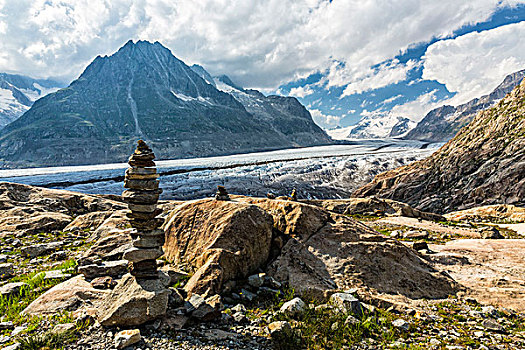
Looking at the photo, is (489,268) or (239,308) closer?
(239,308)

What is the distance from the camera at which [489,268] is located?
11.4 m

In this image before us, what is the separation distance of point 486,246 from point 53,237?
24375 millimetres

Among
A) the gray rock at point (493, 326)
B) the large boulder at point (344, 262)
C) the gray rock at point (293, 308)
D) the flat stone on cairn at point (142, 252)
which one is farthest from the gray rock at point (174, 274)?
the gray rock at point (493, 326)

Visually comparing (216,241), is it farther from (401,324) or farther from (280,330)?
(401,324)

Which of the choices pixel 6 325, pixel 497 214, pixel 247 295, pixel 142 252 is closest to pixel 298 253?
pixel 247 295

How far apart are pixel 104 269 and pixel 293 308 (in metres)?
6.89

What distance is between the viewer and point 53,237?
16375 millimetres

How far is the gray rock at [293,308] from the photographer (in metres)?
7.80

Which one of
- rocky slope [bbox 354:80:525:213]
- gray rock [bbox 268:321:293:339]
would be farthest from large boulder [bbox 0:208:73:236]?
rocky slope [bbox 354:80:525:213]

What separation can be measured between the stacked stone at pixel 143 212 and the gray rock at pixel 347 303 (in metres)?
5.51

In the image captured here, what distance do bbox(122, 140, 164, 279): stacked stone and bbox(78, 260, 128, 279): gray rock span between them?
257cm

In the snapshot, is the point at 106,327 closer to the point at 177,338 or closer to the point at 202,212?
the point at 177,338

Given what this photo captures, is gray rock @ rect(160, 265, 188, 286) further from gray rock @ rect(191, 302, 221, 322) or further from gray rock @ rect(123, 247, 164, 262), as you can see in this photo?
gray rock @ rect(191, 302, 221, 322)

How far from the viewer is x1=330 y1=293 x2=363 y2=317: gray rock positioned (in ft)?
26.0
